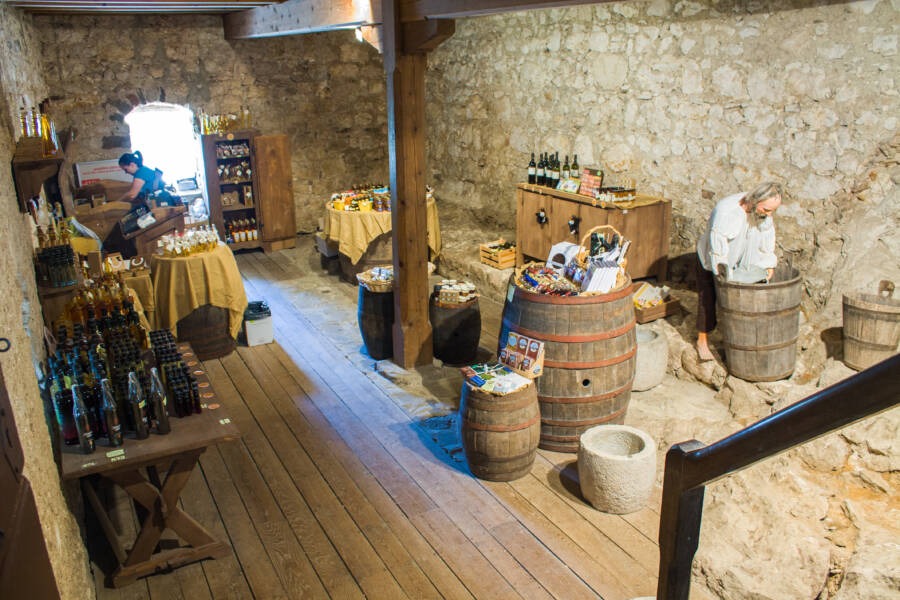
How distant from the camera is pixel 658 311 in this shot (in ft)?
Result: 20.1

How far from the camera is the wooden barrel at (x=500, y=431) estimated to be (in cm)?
432

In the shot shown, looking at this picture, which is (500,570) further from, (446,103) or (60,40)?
(60,40)

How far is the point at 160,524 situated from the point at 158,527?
18 mm

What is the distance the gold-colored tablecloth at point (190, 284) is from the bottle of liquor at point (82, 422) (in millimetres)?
2706

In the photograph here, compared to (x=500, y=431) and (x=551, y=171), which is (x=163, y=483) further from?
(x=551, y=171)

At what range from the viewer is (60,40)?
850cm

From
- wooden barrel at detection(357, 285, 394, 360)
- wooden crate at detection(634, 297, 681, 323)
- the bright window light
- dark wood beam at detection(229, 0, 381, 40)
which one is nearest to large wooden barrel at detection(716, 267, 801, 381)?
wooden crate at detection(634, 297, 681, 323)

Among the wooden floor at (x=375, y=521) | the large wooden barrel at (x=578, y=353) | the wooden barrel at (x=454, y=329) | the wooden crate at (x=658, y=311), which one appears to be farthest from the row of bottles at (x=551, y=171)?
the wooden floor at (x=375, y=521)

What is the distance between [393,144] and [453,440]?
2304 millimetres

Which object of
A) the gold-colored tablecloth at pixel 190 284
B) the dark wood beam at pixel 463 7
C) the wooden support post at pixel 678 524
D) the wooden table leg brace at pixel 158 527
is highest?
the dark wood beam at pixel 463 7

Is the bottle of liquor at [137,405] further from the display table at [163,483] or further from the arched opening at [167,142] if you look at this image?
the arched opening at [167,142]

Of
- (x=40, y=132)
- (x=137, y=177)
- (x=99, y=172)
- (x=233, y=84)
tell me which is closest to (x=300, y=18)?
(x=40, y=132)

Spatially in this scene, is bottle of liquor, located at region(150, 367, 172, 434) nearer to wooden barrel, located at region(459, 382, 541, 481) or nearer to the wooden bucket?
wooden barrel, located at region(459, 382, 541, 481)

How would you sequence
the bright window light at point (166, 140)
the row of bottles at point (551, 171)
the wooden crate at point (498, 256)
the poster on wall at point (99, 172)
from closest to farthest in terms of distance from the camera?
1. the row of bottles at point (551, 171)
2. the wooden crate at point (498, 256)
3. the poster on wall at point (99, 172)
4. the bright window light at point (166, 140)
